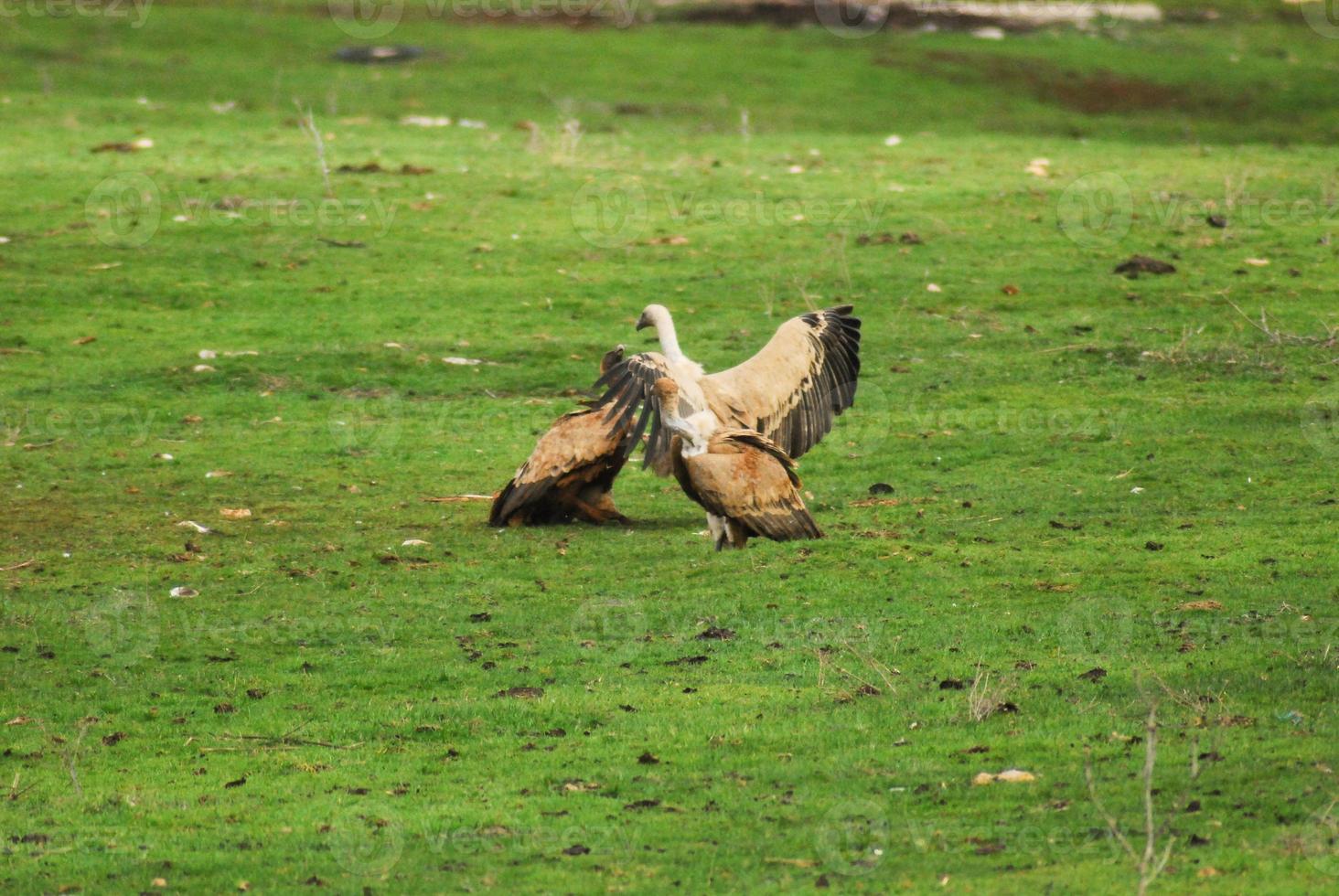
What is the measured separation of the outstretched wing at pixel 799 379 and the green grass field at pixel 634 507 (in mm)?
851

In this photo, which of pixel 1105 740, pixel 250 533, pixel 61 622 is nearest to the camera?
pixel 1105 740

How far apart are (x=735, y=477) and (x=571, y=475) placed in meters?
1.89

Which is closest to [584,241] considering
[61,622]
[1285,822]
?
[61,622]

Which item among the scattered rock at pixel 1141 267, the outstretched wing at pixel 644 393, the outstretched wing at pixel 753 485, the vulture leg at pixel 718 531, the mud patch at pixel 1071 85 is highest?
the mud patch at pixel 1071 85

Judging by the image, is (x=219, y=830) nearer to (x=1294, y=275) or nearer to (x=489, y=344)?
(x=489, y=344)

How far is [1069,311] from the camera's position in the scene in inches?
791

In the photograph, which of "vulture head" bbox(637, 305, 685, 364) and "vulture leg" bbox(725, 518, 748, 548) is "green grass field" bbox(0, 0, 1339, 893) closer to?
"vulture leg" bbox(725, 518, 748, 548)

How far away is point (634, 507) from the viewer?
14.5 meters

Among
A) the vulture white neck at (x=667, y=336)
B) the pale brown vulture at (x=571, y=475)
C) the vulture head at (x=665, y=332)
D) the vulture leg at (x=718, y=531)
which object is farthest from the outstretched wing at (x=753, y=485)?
the pale brown vulture at (x=571, y=475)

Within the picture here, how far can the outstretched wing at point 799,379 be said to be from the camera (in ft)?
42.5

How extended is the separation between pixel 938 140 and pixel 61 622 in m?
22.1

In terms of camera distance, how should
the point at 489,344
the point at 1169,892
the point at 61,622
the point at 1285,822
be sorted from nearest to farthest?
the point at 1169,892 < the point at 1285,822 < the point at 61,622 < the point at 489,344

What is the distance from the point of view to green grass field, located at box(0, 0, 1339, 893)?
7.44 meters

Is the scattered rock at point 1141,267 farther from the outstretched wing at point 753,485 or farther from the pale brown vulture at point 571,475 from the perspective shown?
the outstretched wing at point 753,485
